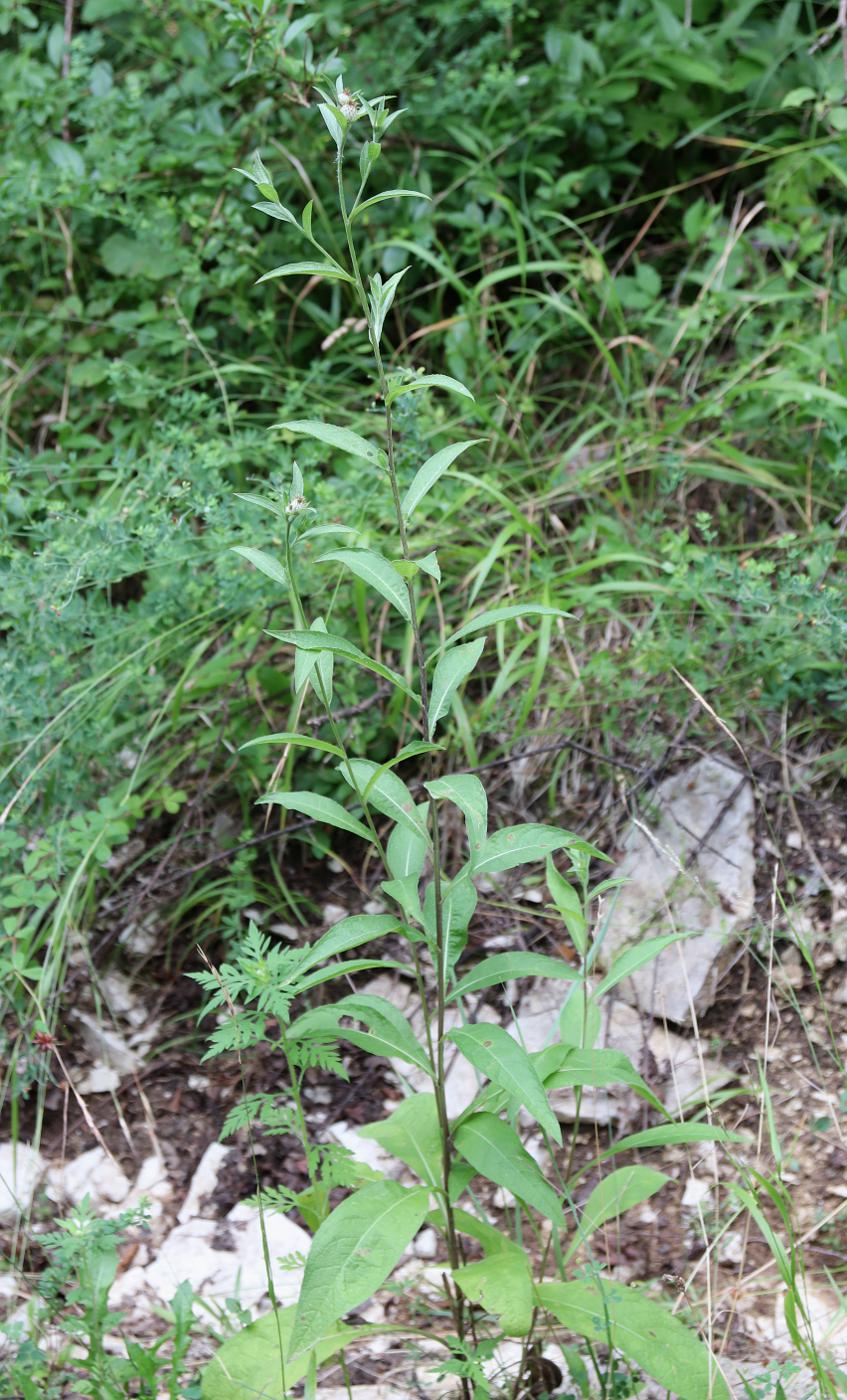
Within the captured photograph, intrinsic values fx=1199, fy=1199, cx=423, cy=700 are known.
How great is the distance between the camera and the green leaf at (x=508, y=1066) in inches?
54.7

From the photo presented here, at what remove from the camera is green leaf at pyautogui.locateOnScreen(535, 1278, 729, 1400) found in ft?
5.00

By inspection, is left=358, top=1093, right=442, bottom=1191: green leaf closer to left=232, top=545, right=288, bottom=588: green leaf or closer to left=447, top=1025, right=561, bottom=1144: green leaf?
left=447, top=1025, right=561, bottom=1144: green leaf

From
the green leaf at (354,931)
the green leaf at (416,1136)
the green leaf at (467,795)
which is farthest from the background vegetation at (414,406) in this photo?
the green leaf at (467,795)

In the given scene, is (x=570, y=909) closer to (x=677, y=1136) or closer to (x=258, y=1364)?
(x=677, y=1136)

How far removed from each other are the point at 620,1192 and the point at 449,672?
87cm

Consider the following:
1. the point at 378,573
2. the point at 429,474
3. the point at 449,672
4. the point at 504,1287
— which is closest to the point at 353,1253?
the point at 504,1287

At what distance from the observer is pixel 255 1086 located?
246 cm

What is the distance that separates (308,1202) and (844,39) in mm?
3121

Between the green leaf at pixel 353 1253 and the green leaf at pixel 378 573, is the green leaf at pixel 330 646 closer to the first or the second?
the green leaf at pixel 378 573

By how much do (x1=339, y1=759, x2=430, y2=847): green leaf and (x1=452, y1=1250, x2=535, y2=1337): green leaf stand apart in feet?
1.87

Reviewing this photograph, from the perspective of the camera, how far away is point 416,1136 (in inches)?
69.9

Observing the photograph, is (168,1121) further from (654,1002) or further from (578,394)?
(578,394)

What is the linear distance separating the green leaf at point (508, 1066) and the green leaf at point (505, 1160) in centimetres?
11

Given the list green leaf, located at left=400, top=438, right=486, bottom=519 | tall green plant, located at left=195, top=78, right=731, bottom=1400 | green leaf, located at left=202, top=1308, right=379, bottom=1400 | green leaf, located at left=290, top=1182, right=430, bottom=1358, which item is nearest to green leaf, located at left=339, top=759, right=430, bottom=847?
tall green plant, located at left=195, top=78, right=731, bottom=1400
